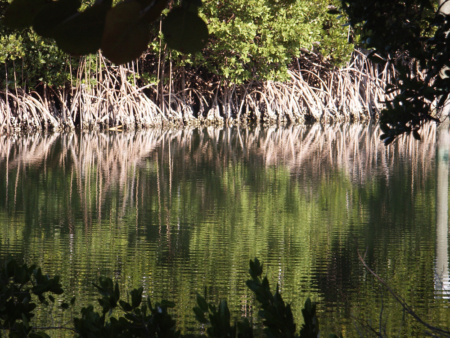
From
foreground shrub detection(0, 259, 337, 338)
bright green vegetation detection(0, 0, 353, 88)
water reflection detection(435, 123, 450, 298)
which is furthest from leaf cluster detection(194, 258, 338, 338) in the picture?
bright green vegetation detection(0, 0, 353, 88)

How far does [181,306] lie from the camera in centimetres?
352

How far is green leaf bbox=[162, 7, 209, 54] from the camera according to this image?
92 centimetres

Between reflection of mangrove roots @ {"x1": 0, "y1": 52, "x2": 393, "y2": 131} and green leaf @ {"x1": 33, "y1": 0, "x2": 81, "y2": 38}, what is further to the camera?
reflection of mangrove roots @ {"x1": 0, "y1": 52, "x2": 393, "y2": 131}

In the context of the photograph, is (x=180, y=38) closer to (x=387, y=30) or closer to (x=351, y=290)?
(x=387, y=30)

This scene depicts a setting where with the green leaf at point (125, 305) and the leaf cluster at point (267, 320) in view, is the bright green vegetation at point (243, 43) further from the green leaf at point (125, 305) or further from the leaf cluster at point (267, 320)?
the leaf cluster at point (267, 320)

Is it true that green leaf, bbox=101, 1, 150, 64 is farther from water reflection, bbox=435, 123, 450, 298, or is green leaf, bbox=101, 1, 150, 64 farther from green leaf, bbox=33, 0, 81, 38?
water reflection, bbox=435, 123, 450, 298

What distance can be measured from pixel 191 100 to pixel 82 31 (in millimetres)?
21983

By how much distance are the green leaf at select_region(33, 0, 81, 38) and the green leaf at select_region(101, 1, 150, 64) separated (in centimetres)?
11

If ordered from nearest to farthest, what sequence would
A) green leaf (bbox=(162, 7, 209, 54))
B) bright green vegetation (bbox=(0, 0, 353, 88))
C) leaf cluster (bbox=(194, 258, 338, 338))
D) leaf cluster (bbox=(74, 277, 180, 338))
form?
1. green leaf (bbox=(162, 7, 209, 54))
2. leaf cluster (bbox=(194, 258, 338, 338))
3. leaf cluster (bbox=(74, 277, 180, 338))
4. bright green vegetation (bbox=(0, 0, 353, 88))

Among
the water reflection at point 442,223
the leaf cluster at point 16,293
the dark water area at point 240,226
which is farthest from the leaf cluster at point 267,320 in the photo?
the water reflection at point 442,223

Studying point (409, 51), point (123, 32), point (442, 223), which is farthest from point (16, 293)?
point (442, 223)

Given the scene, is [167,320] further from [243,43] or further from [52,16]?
[243,43]

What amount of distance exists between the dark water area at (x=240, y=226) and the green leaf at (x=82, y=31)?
4.11 feet

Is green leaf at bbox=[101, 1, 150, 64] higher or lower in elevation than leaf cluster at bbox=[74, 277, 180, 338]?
higher
